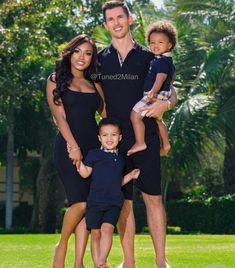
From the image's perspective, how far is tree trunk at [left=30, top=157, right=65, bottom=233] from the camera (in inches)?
1414

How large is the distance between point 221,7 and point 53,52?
6.29 m

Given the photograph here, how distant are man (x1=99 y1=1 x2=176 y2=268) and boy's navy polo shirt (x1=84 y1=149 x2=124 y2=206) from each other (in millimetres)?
273

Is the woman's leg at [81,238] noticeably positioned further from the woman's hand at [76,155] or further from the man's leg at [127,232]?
the woman's hand at [76,155]

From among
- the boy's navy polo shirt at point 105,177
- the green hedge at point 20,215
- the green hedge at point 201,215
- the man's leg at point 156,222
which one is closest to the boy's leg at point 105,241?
the boy's navy polo shirt at point 105,177

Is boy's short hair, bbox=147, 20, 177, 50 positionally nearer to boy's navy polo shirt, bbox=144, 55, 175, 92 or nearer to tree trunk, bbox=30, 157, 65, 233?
boy's navy polo shirt, bbox=144, 55, 175, 92

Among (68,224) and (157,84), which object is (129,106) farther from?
(68,224)

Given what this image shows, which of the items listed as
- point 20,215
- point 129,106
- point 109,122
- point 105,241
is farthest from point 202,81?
point 105,241

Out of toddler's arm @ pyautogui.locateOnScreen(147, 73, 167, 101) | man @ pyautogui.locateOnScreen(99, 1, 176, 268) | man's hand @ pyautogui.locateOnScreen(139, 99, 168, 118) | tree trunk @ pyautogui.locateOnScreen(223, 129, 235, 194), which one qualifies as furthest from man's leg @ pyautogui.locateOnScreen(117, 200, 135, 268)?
tree trunk @ pyautogui.locateOnScreen(223, 129, 235, 194)

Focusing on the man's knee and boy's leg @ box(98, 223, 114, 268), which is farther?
the man's knee

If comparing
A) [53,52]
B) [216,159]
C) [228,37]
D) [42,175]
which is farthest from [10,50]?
[216,159]

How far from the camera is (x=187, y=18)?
28281mm

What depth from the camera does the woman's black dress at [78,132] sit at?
805 centimetres

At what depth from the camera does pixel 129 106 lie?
321 inches

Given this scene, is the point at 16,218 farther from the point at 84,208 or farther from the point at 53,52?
the point at 84,208
